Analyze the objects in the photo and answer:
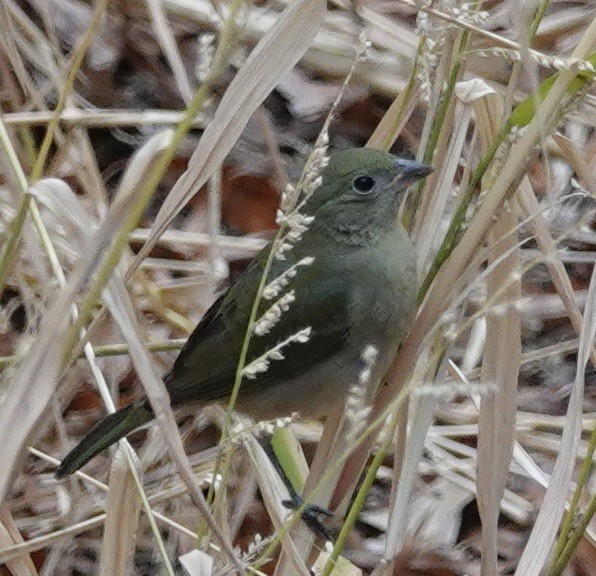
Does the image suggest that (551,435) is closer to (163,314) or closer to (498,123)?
(163,314)

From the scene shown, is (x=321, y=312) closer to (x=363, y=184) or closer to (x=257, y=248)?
(x=363, y=184)

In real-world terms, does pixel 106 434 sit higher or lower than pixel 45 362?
lower

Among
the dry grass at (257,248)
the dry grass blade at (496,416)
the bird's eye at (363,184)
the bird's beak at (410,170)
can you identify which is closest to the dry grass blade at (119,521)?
the dry grass at (257,248)

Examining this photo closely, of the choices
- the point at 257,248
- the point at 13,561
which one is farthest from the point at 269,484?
the point at 257,248

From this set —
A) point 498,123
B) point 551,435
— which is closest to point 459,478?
point 551,435

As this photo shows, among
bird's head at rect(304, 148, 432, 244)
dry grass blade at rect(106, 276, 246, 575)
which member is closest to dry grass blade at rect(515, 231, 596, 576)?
dry grass blade at rect(106, 276, 246, 575)

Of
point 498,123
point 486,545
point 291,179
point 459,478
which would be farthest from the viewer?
point 291,179

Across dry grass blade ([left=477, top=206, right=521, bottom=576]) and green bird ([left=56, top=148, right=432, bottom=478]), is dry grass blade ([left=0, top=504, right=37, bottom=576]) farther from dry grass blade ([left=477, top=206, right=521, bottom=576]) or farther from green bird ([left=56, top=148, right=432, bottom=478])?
dry grass blade ([left=477, top=206, right=521, bottom=576])
